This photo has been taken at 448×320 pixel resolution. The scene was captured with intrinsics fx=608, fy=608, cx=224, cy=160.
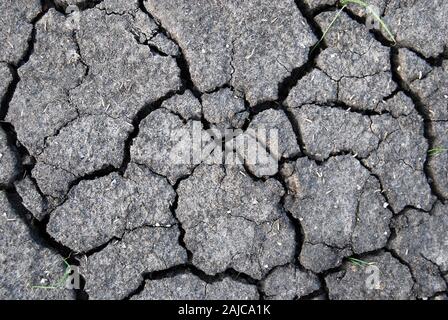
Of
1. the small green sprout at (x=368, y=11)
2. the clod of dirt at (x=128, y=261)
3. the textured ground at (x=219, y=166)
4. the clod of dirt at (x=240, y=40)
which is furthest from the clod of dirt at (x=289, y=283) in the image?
the small green sprout at (x=368, y=11)

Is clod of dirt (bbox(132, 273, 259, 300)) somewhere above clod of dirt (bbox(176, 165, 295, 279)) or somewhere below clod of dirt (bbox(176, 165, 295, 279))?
below

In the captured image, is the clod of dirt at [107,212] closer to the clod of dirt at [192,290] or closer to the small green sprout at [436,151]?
the clod of dirt at [192,290]

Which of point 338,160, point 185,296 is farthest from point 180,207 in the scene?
point 338,160

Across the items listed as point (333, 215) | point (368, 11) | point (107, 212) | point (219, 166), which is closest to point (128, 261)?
point (107, 212)

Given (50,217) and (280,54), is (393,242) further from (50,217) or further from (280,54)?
(50,217)

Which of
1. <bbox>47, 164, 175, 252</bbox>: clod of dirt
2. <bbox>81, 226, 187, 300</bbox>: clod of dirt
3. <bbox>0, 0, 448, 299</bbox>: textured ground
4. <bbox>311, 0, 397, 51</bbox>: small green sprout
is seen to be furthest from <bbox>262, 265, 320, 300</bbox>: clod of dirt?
<bbox>311, 0, 397, 51</bbox>: small green sprout

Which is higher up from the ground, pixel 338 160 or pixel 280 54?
pixel 280 54

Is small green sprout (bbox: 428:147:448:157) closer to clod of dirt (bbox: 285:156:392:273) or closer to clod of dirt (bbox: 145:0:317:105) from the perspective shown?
clod of dirt (bbox: 285:156:392:273)

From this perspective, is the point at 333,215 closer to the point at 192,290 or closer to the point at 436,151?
the point at 436,151
